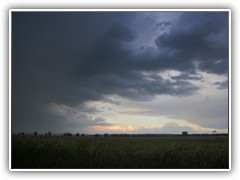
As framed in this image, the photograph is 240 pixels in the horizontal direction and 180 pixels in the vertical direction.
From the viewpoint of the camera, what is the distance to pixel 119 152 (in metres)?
4.16

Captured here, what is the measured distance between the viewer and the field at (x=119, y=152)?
4109 millimetres

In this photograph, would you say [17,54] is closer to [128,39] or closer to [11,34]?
[11,34]

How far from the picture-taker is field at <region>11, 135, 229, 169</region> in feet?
13.5

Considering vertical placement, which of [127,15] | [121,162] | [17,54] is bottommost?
[121,162]

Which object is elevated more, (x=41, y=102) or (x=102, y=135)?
(x=41, y=102)

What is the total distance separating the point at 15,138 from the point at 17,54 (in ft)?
3.25

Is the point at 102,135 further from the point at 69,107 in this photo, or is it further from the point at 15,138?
the point at 15,138

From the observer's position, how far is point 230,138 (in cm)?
411

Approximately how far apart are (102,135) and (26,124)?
2.95 feet

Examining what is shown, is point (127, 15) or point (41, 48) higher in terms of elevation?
point (127, 15)

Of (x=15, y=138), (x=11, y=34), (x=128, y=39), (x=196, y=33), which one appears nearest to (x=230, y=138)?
(x=196, y=33)

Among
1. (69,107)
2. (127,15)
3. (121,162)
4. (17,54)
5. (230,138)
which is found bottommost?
(121,162)

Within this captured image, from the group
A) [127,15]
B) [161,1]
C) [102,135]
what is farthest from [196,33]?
[102,135]

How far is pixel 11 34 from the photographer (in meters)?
4.20
